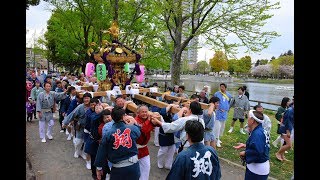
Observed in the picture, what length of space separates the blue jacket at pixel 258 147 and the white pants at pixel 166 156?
105 inches

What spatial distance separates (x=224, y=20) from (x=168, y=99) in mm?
8499

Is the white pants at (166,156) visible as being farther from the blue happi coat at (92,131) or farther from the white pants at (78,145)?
the white pants at (78,145)

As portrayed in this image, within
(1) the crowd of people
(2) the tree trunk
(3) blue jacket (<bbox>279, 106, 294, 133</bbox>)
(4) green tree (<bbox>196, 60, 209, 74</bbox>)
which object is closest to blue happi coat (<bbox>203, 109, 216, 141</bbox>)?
(1) the crowd of people

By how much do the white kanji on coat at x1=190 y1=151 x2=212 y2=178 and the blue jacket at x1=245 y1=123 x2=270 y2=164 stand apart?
1185 mm

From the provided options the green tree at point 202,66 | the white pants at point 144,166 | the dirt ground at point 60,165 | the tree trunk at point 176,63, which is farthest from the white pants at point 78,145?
the green tree at point 202,66

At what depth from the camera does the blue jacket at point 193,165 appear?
3.34m

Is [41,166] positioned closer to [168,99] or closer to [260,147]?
[168,99]

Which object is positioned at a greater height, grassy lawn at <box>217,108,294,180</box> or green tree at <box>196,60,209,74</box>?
green tree at <box>196,60,209,74</box>

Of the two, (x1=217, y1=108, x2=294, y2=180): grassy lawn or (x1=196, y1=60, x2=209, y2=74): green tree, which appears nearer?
(x1=217, y1=108, x2=294, y2=180): grassy lawn

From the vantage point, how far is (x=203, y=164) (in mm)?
3406

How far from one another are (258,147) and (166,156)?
→ 3.10 meters

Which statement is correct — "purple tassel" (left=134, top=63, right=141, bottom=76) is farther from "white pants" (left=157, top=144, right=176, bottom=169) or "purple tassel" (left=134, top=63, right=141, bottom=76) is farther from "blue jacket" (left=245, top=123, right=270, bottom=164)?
"blue jacket" (left=245, top=123, right=270, bottom=164)

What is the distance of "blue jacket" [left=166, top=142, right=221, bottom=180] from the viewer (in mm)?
3344

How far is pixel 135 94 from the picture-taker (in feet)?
26.8
